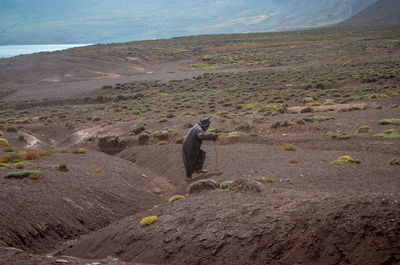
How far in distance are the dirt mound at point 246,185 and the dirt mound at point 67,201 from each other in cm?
399

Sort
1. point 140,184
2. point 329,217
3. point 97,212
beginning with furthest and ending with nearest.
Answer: point 140,184, point 97,212, point 329,217

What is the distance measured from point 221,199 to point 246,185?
929mm

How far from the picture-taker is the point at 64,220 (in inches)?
457

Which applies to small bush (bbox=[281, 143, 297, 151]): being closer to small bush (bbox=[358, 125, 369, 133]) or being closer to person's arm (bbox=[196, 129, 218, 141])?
small bush (bbox=[358, 125, 369, 133])

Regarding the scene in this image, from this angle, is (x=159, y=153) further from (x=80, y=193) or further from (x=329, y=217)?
(x=329, y=217)

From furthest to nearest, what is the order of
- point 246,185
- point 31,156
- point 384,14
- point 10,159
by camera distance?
point 384,14
point 31,156
point 10,159
point 246,185

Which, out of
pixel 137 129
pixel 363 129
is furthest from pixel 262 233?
pixel 137 129

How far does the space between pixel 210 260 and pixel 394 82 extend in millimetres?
35072

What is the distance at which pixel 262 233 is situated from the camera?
808 cm

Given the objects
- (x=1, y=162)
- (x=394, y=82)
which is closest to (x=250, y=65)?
(x=394, y=82)

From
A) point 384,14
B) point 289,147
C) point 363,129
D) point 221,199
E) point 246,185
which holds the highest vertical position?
point 384,14

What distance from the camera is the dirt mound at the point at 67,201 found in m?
10.6

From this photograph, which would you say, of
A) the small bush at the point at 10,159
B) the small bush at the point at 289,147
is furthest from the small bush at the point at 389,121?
the small bush at the point at 10,159

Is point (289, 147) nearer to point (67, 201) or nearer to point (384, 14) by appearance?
point (67, 201)
